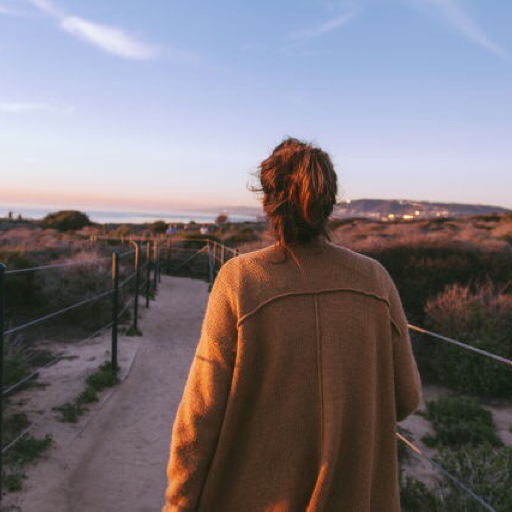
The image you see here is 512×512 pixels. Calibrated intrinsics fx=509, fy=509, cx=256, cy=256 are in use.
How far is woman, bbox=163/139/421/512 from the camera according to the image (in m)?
1.17

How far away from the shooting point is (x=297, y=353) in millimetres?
1173

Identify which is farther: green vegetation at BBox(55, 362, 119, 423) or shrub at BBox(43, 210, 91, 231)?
shrub at BBox(43, 210, 91, 231)

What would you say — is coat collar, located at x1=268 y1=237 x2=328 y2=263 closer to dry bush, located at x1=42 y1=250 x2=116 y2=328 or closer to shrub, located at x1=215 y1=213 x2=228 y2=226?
dry bush, located at x1=42 y1=250 x2=116 y2=328

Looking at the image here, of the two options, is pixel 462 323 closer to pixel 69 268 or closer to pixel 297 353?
pixel 297 353

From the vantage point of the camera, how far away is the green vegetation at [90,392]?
13.3 ft

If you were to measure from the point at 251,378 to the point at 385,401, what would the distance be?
37 cm

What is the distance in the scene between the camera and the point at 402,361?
53.1 inches

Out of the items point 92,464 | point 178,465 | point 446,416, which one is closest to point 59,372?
point 92,464

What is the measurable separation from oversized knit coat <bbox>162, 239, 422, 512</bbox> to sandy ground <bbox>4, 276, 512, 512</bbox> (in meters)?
2.02

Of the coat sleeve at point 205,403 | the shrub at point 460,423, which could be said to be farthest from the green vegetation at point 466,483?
the coat sleeve at point 205,403

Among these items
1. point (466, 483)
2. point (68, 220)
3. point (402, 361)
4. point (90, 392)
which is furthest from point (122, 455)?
point (68, 220)

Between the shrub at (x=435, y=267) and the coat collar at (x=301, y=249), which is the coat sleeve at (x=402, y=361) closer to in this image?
the coat collar at (x=301, y=249)

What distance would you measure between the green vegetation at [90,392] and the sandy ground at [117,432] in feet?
Answer: 0.26

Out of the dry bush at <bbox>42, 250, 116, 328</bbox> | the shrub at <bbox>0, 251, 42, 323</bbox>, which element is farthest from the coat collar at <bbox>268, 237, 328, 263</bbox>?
the shrub at <bbox>0, 251, 42, 323</bbox>
